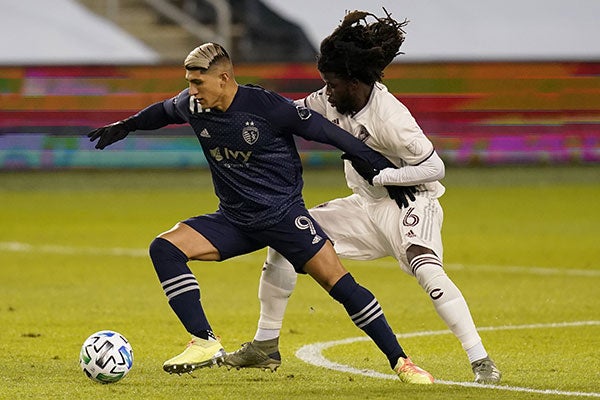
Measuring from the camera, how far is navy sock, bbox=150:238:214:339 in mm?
7051

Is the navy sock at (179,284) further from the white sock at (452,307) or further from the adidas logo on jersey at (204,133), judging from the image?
the white sock at (452,307)

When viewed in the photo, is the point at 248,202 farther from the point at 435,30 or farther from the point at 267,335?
the point at 435,30

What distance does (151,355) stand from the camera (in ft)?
26.6

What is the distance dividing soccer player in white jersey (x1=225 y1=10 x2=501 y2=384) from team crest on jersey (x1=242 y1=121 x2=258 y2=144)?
1.64 feet

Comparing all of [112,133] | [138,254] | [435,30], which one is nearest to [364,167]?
[112,133]

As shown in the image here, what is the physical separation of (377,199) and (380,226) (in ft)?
0.53

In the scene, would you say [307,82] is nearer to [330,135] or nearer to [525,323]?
[525,323]

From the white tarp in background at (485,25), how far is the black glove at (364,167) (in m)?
19.4

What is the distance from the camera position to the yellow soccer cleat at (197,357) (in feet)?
22.6

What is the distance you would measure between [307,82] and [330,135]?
47.2ft

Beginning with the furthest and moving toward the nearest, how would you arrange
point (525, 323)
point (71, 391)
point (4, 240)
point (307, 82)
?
point (307, 82) < point (4, 240) < point (525, 323) < point (71, 391)

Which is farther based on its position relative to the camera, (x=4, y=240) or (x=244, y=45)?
(x=244, y=45)

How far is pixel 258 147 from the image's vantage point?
276 inches

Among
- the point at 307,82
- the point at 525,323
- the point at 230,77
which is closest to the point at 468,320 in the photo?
the point at 230,77
